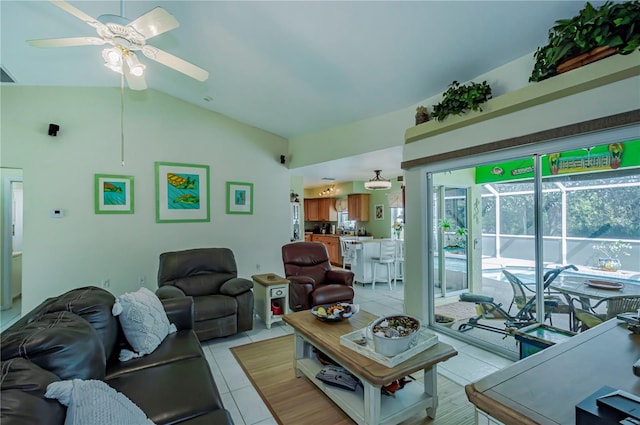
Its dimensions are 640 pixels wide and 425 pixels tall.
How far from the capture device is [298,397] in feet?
7.46

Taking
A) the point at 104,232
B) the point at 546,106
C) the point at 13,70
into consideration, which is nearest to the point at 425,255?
the point at 546,106

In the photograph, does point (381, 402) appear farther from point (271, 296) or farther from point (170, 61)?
point (170, 61)

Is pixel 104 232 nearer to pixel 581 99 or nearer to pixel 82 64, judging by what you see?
pixel 82 64

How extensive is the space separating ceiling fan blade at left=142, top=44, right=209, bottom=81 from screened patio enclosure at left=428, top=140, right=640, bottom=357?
284 centimetres

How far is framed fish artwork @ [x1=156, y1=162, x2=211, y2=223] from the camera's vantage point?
15.4 ft

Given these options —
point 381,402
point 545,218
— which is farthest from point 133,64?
point 545,218

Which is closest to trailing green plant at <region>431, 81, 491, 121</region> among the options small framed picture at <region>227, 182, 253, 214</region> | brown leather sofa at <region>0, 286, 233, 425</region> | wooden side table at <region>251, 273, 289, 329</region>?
wooden side table at <region>251, 273, 289, 329</region>

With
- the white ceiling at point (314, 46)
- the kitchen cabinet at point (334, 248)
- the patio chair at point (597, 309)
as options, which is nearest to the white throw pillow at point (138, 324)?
the white ceiling at point (314, 46)

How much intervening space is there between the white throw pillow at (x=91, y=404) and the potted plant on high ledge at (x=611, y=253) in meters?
3.41

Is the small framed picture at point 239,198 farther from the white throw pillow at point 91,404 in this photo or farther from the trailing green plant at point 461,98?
the white throw pillow at point 91,404

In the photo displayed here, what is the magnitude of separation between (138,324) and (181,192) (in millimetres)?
3162

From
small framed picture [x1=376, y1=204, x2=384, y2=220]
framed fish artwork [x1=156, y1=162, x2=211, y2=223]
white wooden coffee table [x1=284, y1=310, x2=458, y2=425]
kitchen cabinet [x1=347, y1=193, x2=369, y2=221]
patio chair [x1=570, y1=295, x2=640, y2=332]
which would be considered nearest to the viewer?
white wooden coffee table [x1=284, y1=310, x2=458, y2=425]

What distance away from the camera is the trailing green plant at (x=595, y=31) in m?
1.82

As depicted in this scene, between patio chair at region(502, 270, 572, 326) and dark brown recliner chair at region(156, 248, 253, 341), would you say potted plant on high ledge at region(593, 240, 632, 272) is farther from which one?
dark brown recliner chair at region(156, 248, 253, 341)
